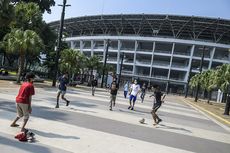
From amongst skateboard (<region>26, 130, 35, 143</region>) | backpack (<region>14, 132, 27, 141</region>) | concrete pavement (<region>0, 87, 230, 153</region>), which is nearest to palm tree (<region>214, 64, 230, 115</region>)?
concrete pavement (<region>0, 87, 230, 153</region>)

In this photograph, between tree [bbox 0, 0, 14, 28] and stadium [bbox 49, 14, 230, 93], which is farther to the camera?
stadium [bbox 49, 14, 230, 93]

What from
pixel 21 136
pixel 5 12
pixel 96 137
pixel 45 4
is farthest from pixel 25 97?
pixel 45 4

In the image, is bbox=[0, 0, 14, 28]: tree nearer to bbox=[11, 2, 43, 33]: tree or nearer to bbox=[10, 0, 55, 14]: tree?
bbox=[11, 2, 43, 33]: tree

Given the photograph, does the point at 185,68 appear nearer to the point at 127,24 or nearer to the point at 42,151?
the point at 127,24

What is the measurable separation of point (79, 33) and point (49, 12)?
5757 cm

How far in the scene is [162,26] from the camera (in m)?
86.0

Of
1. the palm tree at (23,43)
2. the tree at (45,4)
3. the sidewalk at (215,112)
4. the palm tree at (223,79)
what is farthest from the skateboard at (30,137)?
the tree at (45,4)

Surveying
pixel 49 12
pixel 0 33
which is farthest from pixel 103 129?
pixel 49 12

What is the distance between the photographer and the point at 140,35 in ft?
293

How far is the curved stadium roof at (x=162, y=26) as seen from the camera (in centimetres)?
8131

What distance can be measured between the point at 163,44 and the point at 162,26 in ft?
19.4

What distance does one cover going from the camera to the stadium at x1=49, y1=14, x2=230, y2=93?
8344 cm

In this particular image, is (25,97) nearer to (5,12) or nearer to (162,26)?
(5,12)

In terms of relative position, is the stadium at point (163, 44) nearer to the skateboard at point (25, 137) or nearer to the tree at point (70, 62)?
the tree at point (70, 62)
